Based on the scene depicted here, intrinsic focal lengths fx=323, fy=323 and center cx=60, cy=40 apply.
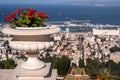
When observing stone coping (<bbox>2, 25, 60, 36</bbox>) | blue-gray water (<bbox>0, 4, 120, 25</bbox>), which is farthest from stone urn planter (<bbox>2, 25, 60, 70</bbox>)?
blue-gray water (<bbox>0, 4, 120, 25</bbox>)

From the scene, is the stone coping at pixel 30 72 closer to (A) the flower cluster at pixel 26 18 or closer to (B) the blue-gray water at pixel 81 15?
(A) the flower cluster at pixel 26 18

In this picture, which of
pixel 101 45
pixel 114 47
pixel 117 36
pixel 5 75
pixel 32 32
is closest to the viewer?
pixel 32 32

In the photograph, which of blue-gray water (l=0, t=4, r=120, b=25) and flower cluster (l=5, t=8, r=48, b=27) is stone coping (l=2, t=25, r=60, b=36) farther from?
blue-gray water (l=0, t=4, r=120, b=25)

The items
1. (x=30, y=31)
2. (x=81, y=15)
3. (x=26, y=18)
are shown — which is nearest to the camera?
(x=30, y=31)

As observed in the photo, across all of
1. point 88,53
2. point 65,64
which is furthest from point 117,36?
point 65,64

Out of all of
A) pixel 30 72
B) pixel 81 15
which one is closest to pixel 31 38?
pixel 30 72

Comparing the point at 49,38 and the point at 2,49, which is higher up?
the point at 49,38

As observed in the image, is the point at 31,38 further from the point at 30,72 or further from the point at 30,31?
the point at 30,72

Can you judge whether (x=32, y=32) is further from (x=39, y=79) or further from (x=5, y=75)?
(x=5, y=75)
